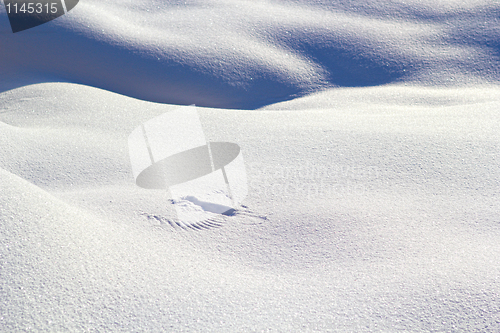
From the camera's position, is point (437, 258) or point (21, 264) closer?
point (21, 264)

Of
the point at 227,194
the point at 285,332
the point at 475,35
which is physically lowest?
the point at 285,332

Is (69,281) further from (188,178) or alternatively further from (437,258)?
(437,258)

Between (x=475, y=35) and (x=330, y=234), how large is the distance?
14.2 feet

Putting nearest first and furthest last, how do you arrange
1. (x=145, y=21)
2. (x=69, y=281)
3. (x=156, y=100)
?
(x=69, y=281)
(x=156, y=100)
(x=145, y=21)

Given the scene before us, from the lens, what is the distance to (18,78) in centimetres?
514

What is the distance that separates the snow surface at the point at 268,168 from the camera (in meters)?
2.02

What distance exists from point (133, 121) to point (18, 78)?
211 cm

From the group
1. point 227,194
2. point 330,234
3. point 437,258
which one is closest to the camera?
point 437,258

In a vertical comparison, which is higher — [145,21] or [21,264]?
[145,21]

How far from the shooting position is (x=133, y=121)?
162 inches

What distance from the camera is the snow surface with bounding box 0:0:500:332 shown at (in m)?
2.02

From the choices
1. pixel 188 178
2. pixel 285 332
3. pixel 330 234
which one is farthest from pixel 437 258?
pixel 188 178

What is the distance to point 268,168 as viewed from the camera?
3291mm

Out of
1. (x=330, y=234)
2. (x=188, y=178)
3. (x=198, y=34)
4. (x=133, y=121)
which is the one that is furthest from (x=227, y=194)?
(x=198, y=34)
